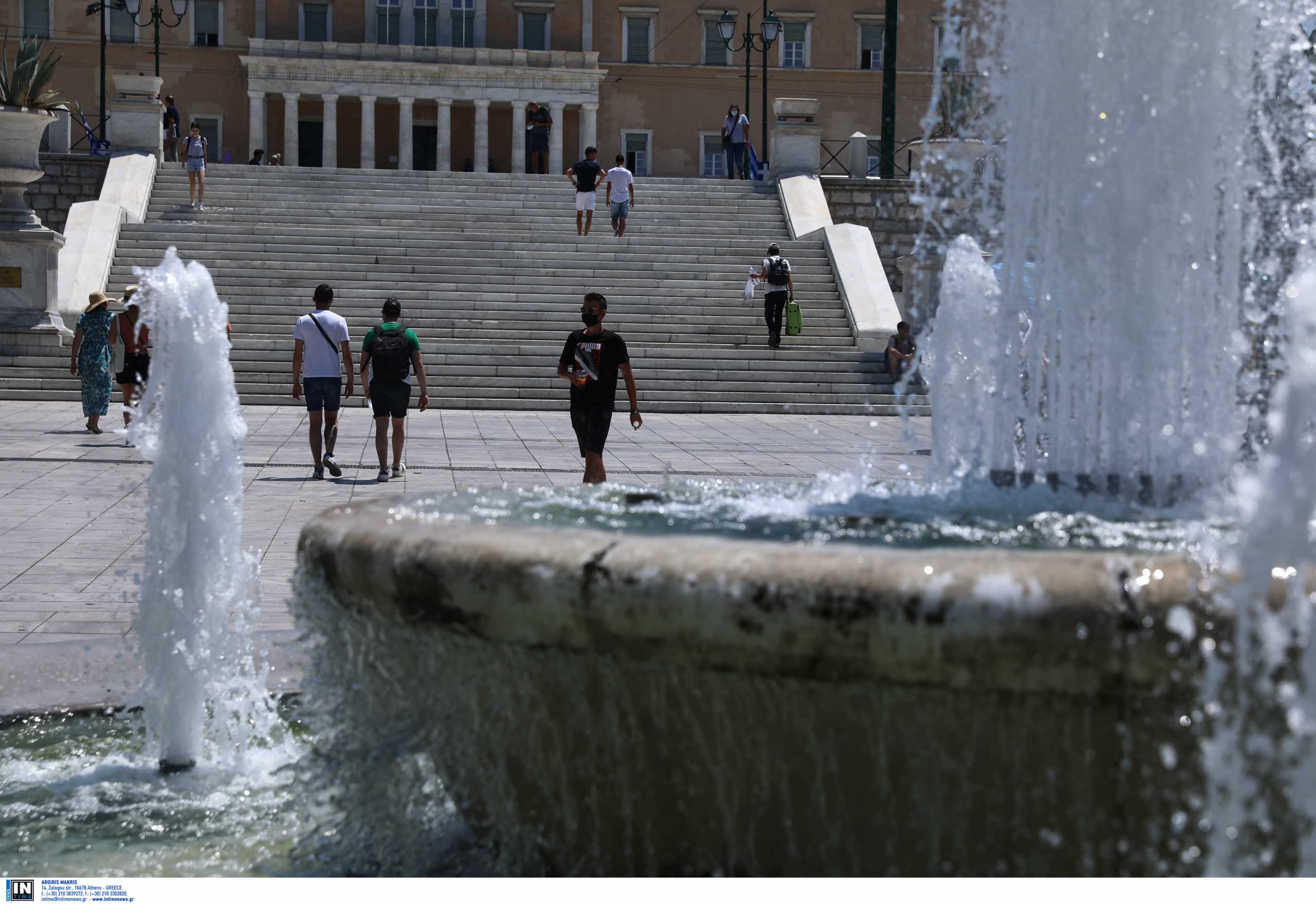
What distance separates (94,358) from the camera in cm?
1422

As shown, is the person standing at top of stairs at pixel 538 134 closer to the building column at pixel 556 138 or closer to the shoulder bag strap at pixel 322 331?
the building column at pixel 556 138

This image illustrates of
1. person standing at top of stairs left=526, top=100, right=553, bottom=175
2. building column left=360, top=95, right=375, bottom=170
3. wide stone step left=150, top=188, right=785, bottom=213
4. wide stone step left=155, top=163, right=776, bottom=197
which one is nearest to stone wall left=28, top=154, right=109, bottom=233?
wide stone step left=155, top=163, right=776, bottom=197

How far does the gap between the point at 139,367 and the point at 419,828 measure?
9.57 meters

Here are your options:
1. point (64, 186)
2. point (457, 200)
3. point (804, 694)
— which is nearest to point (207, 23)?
point (64, 186)

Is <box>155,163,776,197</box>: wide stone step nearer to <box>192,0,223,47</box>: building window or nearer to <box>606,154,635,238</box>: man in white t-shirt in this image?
<box>606,154,635,238</box>: man in white t-shirt

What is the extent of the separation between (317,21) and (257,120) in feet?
14.2

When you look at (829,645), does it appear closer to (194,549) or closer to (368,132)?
(194,549)

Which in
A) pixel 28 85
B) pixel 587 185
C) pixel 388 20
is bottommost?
pixel 587 185

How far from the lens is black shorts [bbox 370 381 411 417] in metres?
11.2

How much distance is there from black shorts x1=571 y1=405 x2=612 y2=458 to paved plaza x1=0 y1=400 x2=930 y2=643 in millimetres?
801

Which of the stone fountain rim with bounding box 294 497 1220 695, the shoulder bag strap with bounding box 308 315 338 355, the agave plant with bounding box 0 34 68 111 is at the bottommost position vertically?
the stone fountain rim with bounding box 294 497 1220 695

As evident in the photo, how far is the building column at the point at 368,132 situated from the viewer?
1973 inches

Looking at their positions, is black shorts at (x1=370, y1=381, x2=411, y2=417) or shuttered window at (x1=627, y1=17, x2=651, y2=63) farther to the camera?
shuttered window at (x1=627, y1=17, x2=651, y2=63)

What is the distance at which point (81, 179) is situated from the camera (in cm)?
2825
